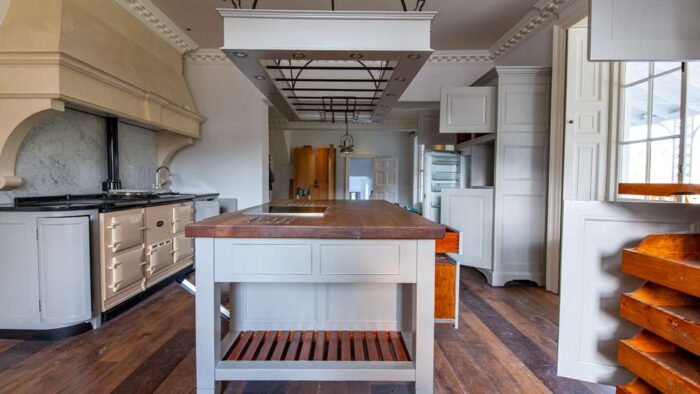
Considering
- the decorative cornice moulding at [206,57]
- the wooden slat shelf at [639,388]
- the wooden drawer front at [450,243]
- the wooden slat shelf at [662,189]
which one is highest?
the decorative cornice moulding at [206,57]

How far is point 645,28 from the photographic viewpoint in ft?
4.49

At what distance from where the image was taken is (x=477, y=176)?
4312mm

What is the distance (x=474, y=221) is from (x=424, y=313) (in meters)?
2.48

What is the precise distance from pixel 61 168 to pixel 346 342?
9.59ft

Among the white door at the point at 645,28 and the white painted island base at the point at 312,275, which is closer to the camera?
the white door at the point at 645,28

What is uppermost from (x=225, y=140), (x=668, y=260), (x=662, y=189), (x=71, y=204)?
(x=225, y=140)

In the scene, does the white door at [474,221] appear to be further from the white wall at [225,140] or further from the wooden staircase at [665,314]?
the white wall at [225,140]

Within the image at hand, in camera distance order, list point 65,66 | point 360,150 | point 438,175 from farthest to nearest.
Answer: point 360,150 → point 438,175 → point 65,66

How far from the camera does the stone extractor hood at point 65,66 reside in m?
2.37

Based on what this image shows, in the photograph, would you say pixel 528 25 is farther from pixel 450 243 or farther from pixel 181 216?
pixel 181 216

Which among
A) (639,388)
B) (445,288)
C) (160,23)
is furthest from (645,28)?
(160,23)

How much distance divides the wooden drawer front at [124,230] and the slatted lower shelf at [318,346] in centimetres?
142

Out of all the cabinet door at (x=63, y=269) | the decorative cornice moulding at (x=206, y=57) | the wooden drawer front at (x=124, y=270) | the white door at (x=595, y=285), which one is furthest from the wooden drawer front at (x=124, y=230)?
the white door at (x=595, y=285)

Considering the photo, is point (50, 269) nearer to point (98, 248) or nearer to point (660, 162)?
point (98, 248)
